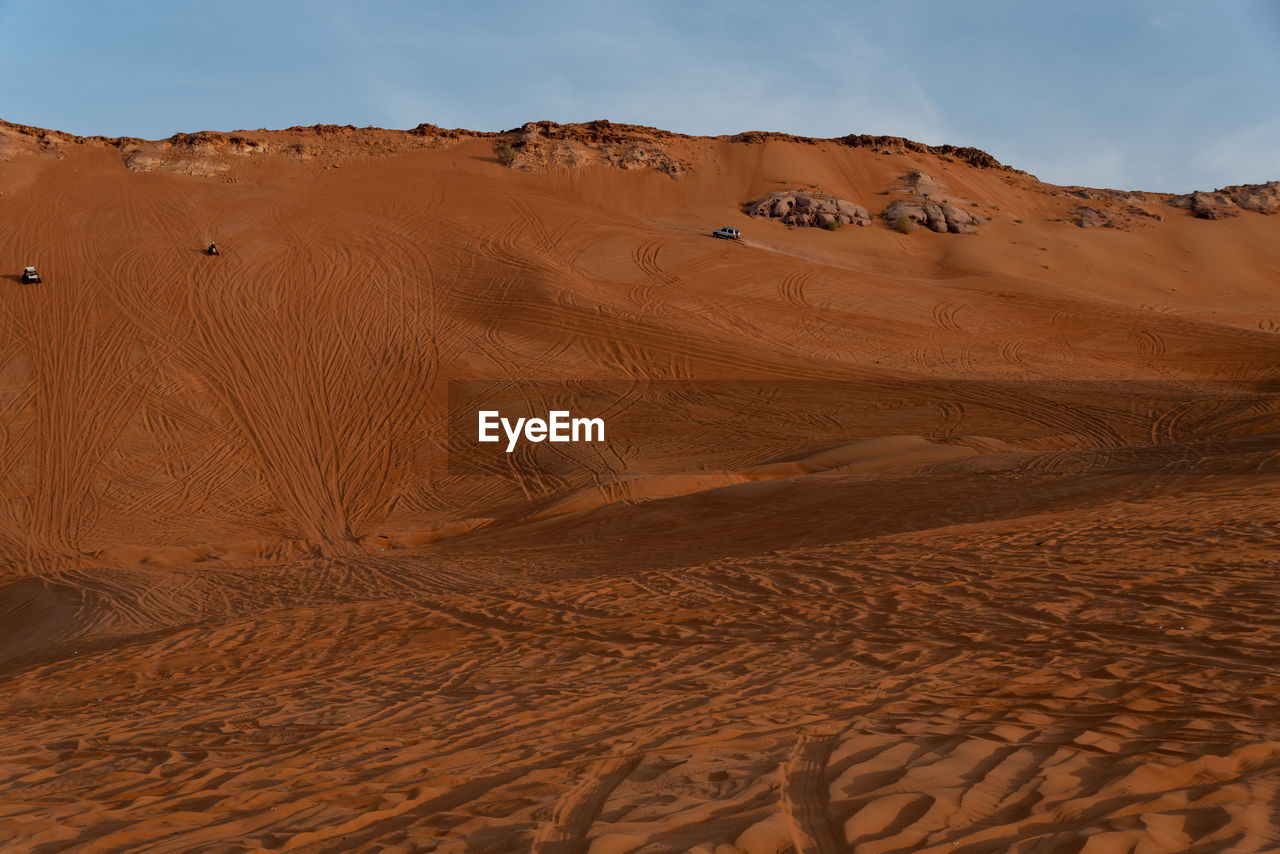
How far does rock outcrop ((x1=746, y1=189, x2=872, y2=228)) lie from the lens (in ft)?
136

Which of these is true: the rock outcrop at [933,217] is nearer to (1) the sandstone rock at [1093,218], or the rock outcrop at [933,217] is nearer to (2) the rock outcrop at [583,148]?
(1) the sandstone rock at [1093,218]

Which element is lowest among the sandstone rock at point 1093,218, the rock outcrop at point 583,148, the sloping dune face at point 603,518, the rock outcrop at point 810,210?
the sloping dune face at point 603,518

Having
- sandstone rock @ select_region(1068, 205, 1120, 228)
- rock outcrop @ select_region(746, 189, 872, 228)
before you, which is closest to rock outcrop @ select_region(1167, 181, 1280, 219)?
sandstone rock @ select_region(1068, 205, 1120, 228)

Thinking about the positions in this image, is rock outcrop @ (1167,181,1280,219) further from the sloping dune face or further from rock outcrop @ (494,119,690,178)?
rock outcrop @ (494,119,690,178)

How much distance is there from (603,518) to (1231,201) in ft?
168

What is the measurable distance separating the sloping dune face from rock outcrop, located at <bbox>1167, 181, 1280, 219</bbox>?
773 centimetres

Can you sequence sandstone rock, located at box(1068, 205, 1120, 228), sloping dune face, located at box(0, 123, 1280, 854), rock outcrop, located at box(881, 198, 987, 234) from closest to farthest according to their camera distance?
sloping dune face, located at box(0, 123, 1280, 854) < rock outcrop, located at box(881, 198, 987, 234) < sandstone rock, located at box(1068, 205, 1120, 228)

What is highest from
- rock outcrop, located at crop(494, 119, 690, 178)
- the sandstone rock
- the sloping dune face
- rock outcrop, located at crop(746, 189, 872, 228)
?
rock outcrop, located at crop(494, 119, 690, 178)

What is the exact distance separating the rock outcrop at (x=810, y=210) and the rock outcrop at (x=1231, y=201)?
20.9 metres

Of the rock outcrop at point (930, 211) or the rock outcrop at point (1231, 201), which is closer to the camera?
the rock outcrop at point (930, 211)

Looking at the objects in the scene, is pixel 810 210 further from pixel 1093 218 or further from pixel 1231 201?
pixel 1231 201

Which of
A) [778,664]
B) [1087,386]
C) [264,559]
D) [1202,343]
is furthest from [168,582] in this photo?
[1202,343]

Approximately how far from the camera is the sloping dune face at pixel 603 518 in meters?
3.85

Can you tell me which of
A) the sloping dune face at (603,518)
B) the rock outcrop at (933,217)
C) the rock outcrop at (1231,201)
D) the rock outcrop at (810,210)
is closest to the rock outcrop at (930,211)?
the rock outcrop at (933,217)
